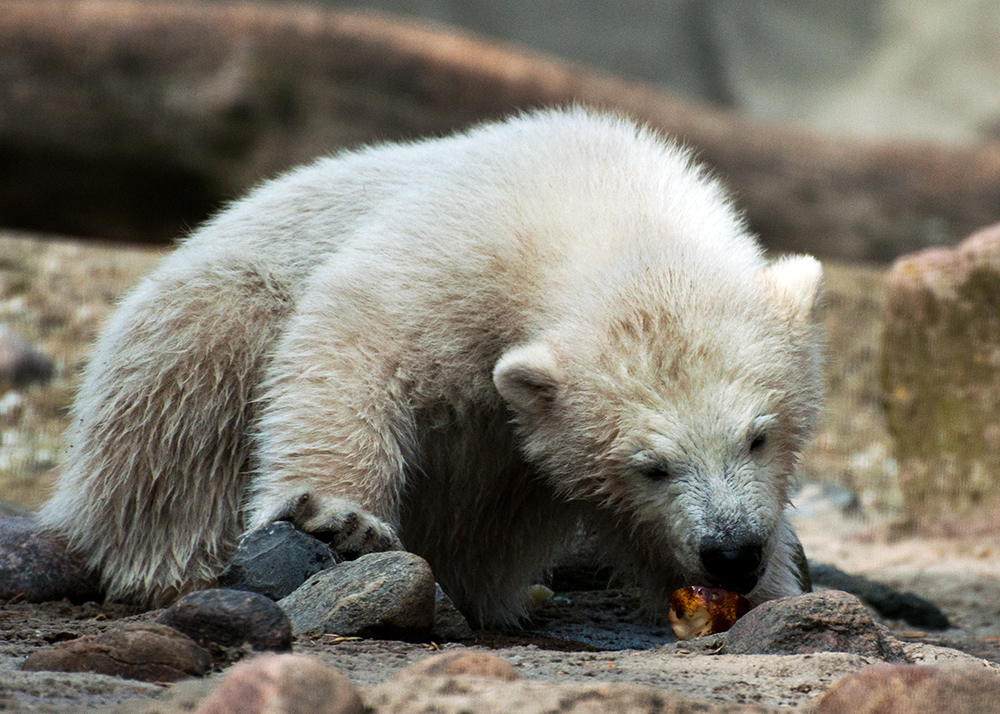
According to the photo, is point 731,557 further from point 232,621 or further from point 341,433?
point 232,621

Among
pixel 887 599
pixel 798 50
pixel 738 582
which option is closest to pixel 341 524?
pixel 738 582

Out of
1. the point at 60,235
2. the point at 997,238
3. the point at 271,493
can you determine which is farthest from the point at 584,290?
A: the point at 60,235

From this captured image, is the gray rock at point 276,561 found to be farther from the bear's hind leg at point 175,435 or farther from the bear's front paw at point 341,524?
the bear's hind leg at point 175,435

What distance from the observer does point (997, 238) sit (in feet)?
19.5

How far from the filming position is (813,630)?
2.98 m

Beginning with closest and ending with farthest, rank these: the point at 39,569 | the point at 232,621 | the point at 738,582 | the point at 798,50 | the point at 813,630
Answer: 1. the point at 232,621
2. the point at 813,630
3. the point at 738,582
4. the point at 39,569
5. the point at 798,50

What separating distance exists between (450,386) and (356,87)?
25.1 feet

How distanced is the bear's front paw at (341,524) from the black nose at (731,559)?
0.95 metres

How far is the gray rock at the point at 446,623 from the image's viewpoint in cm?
319

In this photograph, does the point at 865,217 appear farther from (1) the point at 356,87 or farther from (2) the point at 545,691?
(2) the point at 545,691

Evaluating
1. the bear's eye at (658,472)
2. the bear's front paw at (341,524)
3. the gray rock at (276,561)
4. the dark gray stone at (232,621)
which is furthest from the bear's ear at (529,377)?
the dark gray stone at (232,621)

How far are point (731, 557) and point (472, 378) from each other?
1005 mm

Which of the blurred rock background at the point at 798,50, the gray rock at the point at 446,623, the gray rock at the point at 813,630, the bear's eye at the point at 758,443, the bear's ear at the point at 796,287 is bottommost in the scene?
the gray rock at the point at 446,623

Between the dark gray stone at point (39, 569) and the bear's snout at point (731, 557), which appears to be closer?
the bear's snout at point (731, 557)
